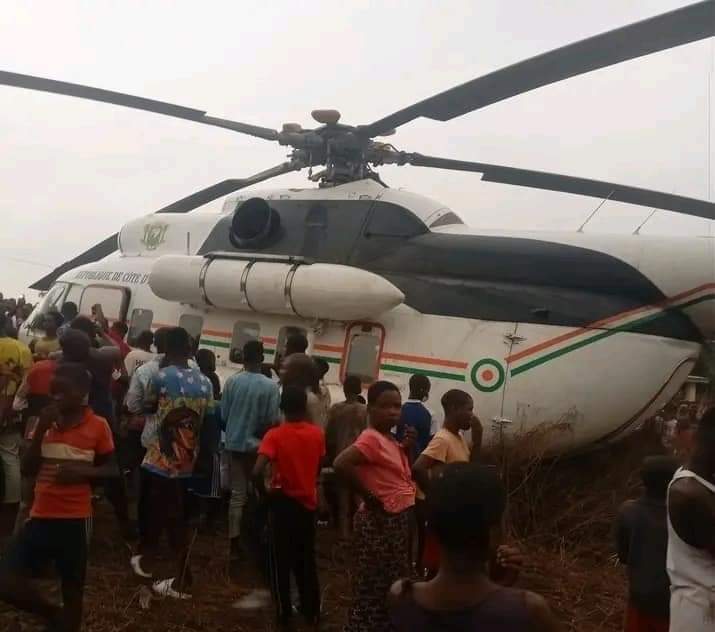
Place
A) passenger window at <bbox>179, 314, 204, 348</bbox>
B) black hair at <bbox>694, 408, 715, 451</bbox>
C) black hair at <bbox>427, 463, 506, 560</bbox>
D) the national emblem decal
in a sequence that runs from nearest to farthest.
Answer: black hair at <bbox>427, 463, 506, 560</bbox> → black hair at <bbox>694, 408, 715, 451</bbox> → passenger window at <bbox>179, 314, 204, 348</bbox> → the national emblem decal

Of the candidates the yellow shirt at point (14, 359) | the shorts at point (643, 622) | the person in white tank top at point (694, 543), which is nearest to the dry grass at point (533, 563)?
the yellow shirt at point (14, 359)

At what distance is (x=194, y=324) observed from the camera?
919 cm

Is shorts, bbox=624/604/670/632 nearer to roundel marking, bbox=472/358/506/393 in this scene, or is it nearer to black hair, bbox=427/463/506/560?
black hair, bbox=427/463/506/560

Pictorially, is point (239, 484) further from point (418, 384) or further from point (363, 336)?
point (363, 336)

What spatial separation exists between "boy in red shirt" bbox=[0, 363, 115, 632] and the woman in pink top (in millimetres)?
1175

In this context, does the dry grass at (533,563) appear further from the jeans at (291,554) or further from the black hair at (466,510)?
the black hair at (466,510)

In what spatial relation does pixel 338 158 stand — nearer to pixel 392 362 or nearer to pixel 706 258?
pixel 392 362

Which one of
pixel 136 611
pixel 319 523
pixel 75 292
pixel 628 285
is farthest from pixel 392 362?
pixel 75 292

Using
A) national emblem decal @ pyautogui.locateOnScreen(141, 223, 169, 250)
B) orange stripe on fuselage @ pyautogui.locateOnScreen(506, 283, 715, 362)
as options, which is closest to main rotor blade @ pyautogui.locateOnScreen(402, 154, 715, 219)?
orange stripe on fuselage @ pyautogui.locateOnScreen(506, 283, 715, 362)

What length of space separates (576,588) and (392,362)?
272 cm

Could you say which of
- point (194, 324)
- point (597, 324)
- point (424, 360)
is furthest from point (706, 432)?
point (194, 324)

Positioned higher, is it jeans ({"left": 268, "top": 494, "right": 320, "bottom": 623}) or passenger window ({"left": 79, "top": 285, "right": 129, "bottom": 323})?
passenger window ({"left": 79, "top": 285, "right": 129, "bottom": 323})

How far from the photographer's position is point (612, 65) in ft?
20.0

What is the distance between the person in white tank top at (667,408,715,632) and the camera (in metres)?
2.76
